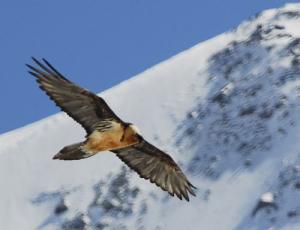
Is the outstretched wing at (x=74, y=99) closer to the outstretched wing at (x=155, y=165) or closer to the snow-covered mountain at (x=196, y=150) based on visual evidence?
the outstretched wing at (x=155, y=165)

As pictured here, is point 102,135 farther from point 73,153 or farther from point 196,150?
point 196,150

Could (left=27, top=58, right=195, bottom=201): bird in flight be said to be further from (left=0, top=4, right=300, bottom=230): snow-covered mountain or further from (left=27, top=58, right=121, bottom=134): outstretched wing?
(left=0, top=4, right=300, bottom=230): snow-covered mountain

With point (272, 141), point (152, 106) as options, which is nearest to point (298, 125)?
point (272, 141)

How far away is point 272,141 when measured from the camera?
443 ft

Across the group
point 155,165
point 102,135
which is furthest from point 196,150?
point 102,135

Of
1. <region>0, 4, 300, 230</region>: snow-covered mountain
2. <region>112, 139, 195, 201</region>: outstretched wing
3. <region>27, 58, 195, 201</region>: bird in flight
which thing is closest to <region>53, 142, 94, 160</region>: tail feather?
<region>27, 58, 195, 201</region>: bird in flight

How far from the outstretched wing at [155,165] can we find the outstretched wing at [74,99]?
159 cm

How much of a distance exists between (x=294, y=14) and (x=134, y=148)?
489 ft

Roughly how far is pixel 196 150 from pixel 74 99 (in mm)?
116310

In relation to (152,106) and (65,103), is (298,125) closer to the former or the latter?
(152,106)

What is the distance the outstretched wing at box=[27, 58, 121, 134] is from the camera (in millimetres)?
24484

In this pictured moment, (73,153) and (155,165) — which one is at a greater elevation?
(73,153)

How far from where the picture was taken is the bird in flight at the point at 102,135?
23.9 meters

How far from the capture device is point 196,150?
141000 mm
